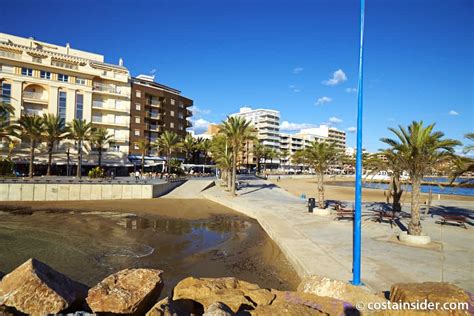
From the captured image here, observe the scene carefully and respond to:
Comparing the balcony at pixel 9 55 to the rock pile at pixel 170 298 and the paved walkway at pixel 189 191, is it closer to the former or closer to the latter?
the paved walkway at pixel 189 191

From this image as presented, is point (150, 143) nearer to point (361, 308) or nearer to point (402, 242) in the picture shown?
point (402, 242)

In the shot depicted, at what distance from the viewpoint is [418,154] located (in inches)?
555

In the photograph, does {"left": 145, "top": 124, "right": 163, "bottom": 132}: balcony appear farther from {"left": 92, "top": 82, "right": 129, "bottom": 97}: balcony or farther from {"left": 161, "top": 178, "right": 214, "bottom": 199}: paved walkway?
{"left": 161, "top": 178, "right": 214, "bottom": 199}: paved walkway

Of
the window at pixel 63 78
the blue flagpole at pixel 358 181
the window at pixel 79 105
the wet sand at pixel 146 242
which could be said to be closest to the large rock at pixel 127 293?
the wet sand at pixel 146 242

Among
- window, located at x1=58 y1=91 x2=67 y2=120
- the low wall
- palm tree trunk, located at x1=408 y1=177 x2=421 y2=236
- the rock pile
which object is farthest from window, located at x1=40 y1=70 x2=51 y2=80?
palm tree trunk, located at x1=408 y1=177 x2=421 y2=236

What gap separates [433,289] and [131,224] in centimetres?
1769

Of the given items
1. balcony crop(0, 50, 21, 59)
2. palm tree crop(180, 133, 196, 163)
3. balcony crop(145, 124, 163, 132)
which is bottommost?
palm tree crop(180, 133, 196, 163)

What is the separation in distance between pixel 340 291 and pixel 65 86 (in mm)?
56953

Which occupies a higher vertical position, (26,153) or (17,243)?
(26,153)

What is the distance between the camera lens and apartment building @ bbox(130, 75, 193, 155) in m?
62.9

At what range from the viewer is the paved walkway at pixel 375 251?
8969 mm

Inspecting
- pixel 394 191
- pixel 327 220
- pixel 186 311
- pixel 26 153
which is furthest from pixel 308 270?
pixel 26 153

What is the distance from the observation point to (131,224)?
19.8 metres

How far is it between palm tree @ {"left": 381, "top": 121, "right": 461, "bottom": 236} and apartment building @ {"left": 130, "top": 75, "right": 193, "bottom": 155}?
55082 mm
